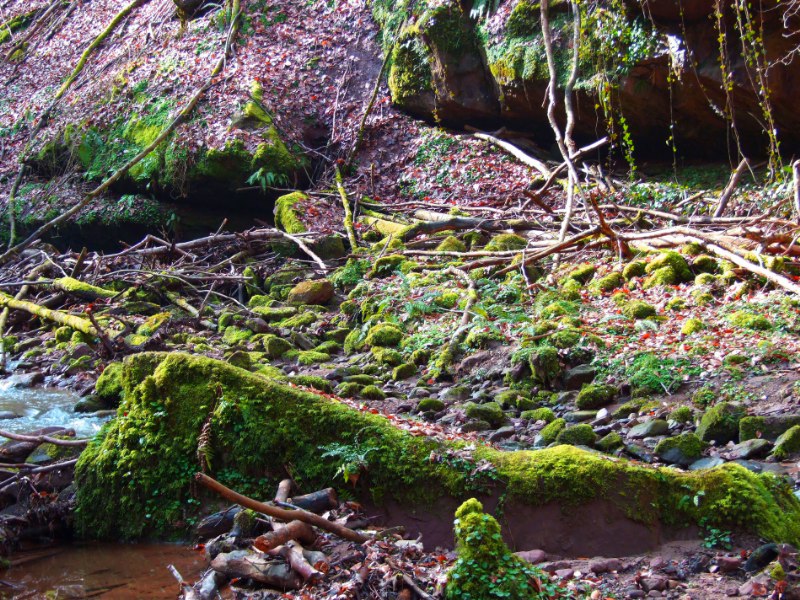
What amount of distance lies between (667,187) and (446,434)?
8.09m

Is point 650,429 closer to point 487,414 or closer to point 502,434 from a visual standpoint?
point 502,434

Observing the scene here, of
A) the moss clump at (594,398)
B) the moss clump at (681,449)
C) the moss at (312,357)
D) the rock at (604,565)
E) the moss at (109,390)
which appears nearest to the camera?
the rock at (604,565)

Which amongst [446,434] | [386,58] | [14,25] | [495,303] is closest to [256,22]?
[386,58]

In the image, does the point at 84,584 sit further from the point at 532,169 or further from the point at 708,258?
the point at 532,169

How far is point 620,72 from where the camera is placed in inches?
436

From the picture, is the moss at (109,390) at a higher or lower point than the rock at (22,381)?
higher

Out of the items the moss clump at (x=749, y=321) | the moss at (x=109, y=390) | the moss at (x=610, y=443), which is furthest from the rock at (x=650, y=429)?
the moss at (x=109, y=390)

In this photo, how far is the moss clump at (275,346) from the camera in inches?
326

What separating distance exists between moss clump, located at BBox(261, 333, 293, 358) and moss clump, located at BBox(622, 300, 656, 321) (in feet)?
12.7

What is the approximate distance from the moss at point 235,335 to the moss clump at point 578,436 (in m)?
5.04

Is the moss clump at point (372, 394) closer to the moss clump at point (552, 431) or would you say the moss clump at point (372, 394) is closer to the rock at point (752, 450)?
the moss clump at point (552, 431)

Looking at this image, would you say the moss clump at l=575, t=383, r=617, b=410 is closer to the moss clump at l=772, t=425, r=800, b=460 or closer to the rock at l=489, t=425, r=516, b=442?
the rock at l=489, t=425, r=516, b=442

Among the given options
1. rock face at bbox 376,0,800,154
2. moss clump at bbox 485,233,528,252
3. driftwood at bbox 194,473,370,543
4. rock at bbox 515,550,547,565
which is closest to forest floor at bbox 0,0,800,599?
rock at bbox 515,550,547,565

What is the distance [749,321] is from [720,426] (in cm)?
176
